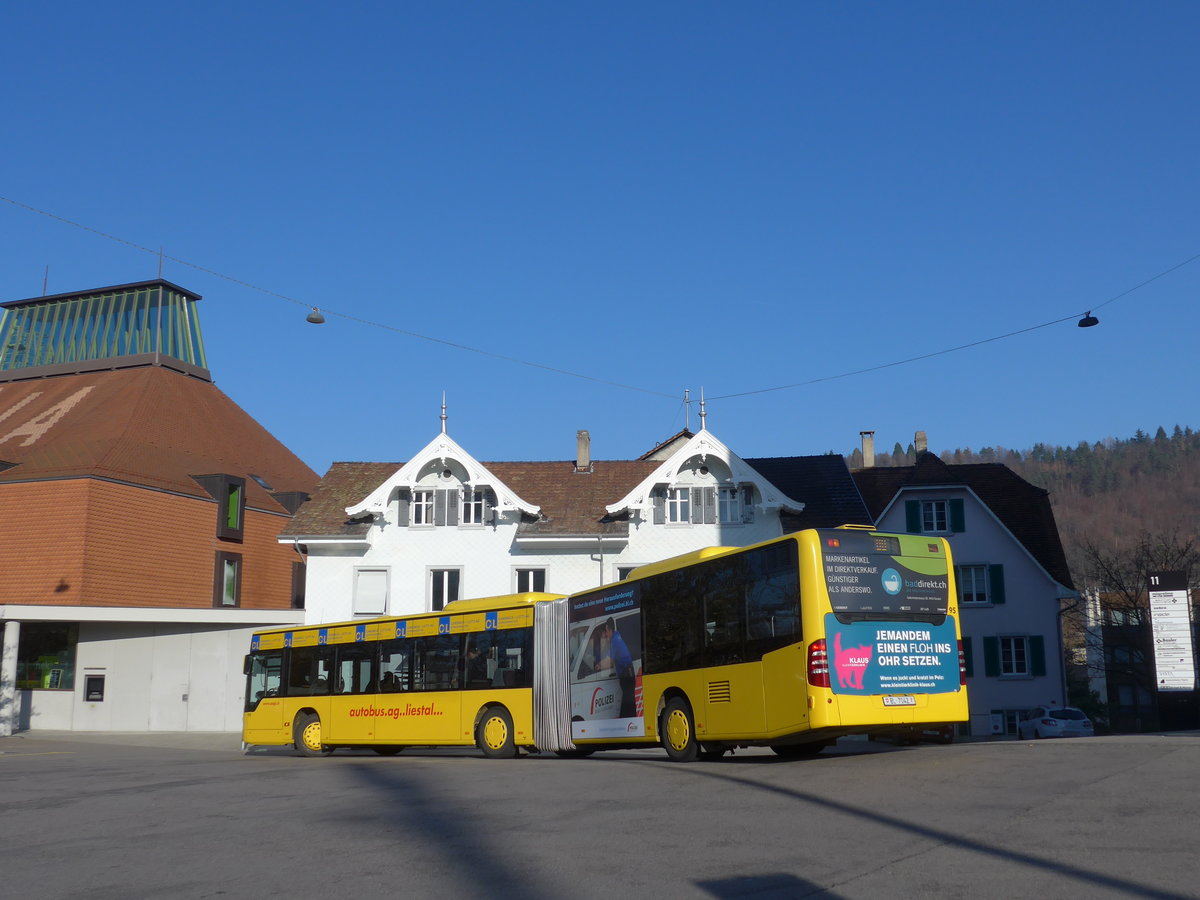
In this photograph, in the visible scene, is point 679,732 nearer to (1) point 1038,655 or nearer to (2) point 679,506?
(2) point 679,506

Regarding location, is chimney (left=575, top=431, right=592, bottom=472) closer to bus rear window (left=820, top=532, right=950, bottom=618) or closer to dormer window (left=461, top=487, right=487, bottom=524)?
dormer window (left=461, top=487, right=487, bottom=524)

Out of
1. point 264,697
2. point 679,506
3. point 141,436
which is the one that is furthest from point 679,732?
point 141,436

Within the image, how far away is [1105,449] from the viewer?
122 m

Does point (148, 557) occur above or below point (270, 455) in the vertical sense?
below

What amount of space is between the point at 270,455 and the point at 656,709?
4415cm

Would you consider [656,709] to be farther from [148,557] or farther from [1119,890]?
[148,557]

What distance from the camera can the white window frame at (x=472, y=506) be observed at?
38625mm

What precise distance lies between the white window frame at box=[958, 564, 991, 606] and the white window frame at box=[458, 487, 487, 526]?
18242 millimetres

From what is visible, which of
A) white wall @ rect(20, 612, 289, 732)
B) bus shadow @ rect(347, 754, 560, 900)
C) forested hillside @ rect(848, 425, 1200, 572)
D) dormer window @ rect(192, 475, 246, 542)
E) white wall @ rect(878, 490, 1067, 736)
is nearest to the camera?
bus shadow @ rect(347, 754, 560, 900)

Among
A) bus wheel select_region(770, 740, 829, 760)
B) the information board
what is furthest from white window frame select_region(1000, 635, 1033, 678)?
bus wheel select_region(770, 740, 829, 760)

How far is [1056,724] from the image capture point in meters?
39.1

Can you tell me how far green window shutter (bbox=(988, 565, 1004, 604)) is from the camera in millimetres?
43375

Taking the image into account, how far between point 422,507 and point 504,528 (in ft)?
9.47

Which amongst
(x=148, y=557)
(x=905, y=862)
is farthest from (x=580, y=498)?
→ (x=905, y=862)
